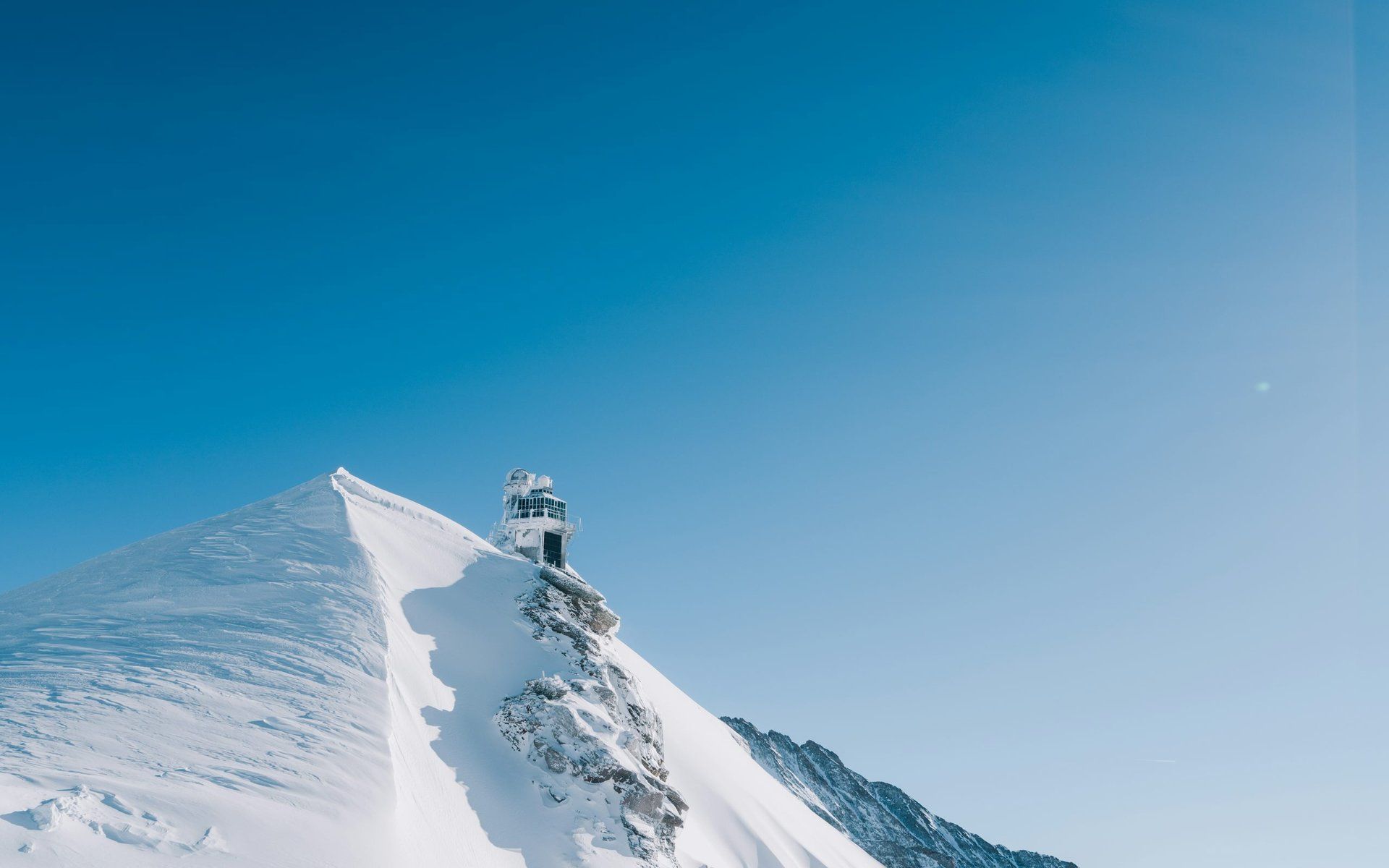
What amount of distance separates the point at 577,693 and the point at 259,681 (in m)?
14.3

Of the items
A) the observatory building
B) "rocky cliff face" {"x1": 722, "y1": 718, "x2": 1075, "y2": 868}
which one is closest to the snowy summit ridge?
the observatory building

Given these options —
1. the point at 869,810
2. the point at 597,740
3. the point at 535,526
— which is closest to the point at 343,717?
the point at 597,740

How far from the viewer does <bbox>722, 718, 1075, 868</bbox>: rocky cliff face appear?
376 feet

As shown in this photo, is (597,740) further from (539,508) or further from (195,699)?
(539,508)

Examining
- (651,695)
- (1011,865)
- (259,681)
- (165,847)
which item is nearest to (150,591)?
(259,681)

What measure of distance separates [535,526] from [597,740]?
90.4ft

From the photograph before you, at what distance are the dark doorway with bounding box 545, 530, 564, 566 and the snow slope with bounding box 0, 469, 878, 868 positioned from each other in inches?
415

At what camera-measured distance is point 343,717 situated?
3144 centimetres

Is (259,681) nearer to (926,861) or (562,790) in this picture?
(562,790)

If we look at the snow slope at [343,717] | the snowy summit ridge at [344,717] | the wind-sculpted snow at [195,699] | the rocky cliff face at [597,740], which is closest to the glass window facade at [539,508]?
the snowy summit ridge at [344,717]

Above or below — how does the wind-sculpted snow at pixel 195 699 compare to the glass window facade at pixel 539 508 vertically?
below

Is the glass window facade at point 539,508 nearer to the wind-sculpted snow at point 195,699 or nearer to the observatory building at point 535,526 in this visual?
the observatory building at point 535,526

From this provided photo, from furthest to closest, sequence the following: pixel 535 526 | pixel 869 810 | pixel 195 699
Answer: pixel 869 810, pixel 535 526, pixel 195 699

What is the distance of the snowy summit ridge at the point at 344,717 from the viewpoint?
2412cm
